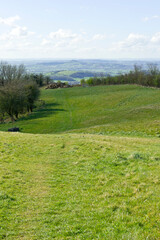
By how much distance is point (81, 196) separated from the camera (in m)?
11.4

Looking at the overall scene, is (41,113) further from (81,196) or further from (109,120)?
(81,196)

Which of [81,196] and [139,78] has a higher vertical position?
[139,78]

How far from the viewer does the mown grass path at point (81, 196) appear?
8155mm

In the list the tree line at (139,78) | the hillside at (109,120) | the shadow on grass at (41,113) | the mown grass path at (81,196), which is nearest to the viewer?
the mown grass path at (81,196)

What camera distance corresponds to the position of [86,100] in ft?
336

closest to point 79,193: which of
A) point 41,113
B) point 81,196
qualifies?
point 81,196

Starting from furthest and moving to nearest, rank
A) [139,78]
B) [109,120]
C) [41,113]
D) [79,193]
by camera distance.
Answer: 1. [139,78]
2. [41,113]
3. [109,120]
4. [79,193]

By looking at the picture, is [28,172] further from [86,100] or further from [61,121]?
[86,100]

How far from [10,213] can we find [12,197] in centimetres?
165

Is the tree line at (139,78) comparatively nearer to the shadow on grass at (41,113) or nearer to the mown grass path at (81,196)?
the shadow on grass at (41,113)

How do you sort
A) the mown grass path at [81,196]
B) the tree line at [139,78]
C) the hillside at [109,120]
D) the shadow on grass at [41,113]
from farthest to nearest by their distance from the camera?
1. the tree line at [139,78]
2. the shadow on grass at [41,113]
3. the hillside at [109,120]
4. the mown grass path at [81,196]

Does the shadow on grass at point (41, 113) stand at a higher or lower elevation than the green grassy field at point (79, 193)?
lower

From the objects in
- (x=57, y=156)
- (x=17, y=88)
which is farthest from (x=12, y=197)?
(x=17, y=88)

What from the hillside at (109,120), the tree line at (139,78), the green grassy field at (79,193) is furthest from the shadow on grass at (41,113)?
the tree line at (139,78)
